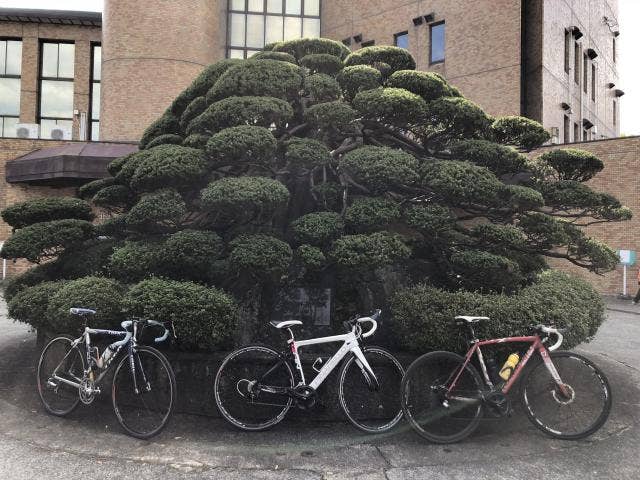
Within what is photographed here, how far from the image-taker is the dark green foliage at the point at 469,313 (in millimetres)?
4570

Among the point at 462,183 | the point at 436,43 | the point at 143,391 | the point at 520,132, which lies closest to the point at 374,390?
the point at 143,391

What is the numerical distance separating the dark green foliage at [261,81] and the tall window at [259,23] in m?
22.4

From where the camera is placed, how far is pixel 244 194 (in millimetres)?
4840

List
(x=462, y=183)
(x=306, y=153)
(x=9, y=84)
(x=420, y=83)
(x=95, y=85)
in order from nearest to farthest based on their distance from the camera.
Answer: (x=462, y=183)
(x=306, y=153)
(x=420, y=83)
(x=9, y=84)
(x=95, y=85)

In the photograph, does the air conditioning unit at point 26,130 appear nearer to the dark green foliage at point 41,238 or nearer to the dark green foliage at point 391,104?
the dark green foliage at point 41,238

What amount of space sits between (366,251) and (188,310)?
173 centimetres

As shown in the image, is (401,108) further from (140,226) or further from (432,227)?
(140,226)

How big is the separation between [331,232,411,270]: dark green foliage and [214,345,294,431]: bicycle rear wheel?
117 cm

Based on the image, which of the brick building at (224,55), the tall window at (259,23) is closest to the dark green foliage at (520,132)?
the brick building at (224,55)

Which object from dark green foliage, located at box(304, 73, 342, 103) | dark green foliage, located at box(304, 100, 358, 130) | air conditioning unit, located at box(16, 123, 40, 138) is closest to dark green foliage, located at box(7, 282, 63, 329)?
dark green foliage, located at box(304, 100, 358, 130)

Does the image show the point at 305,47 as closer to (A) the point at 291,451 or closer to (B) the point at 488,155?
(B) the point at 488,155

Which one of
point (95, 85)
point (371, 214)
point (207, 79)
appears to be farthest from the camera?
point (95, 85)

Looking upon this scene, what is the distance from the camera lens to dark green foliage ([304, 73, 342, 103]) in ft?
19.8

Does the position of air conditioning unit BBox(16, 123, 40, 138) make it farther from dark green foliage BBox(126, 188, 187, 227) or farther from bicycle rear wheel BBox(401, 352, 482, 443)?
bicycle rear wheel BBox(401, 352, 482, 443)
